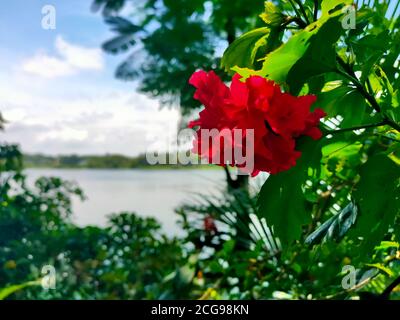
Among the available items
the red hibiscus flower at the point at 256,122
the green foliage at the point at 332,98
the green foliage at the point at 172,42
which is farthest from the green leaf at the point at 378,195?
the green foliage at the point at 172,42

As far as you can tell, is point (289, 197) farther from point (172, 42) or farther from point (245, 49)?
point (172, 42)

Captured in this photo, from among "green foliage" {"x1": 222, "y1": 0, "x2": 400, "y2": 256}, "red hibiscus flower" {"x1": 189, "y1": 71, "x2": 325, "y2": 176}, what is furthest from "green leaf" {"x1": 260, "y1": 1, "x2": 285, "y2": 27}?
"red hibiscus flower" {"x1": 189, "y1": 71, "x2": 325, "y2": 176}

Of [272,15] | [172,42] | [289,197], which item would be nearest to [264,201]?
[289,197]

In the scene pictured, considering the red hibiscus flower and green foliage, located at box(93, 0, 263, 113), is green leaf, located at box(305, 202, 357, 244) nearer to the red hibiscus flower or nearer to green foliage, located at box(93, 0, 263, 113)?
the red hibiscus flower

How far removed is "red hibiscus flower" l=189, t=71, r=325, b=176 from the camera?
0.56 m

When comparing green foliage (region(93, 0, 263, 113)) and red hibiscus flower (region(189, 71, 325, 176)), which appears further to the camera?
green foliage (region(93, 0, 263, 113))

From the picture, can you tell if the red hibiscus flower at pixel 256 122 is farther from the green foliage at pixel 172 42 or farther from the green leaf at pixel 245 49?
the green foliage at pixel 172 42

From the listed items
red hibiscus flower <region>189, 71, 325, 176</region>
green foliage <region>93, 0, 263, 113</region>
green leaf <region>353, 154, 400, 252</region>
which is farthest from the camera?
green foliage <region>93, 0, 263, 113</region>

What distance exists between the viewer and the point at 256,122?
22.0 inches

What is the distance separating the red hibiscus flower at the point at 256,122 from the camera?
558 mm

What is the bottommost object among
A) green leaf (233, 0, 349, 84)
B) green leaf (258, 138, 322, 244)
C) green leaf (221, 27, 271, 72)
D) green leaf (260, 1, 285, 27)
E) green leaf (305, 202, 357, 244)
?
green leaf (305, 202, 357, 244)

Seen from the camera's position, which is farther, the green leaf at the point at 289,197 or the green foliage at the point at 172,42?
the green foliage at the point at 172,42
